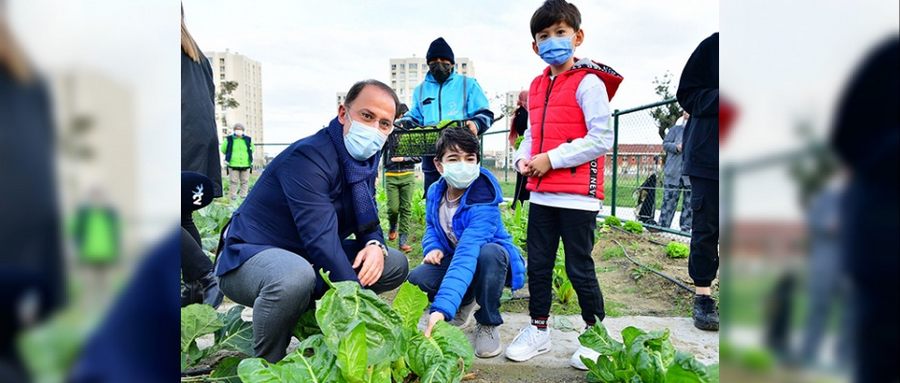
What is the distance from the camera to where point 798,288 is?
1.08 ft

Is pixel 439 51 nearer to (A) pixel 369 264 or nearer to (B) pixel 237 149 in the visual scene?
(A) pixel 369 264

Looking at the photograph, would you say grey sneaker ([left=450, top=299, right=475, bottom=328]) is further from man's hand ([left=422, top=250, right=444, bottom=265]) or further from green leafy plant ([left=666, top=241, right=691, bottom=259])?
green leafy plant ([left=666, top=241, right=691, bottom=259])

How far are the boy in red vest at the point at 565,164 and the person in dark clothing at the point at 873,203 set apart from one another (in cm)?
213

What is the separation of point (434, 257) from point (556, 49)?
3.97ft

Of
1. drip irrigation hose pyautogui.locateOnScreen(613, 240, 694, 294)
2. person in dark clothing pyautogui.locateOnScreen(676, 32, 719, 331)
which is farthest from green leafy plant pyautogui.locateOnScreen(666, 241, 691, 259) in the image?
person in dark clothing pyautogui.locateOnScreen(676, 32, 719, 331)

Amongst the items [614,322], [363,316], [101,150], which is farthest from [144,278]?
[614,322]

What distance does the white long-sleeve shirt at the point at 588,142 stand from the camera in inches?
94.7

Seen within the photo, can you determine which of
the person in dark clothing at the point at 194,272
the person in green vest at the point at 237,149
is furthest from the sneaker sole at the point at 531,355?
the person in green vest at the point at 237,149

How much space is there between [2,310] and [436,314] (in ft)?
6.36

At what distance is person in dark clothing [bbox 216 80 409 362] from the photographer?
2.02m

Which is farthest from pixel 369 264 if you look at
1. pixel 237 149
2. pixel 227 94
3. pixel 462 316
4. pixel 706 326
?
pixel 237 149

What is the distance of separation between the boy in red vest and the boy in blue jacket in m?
0.16

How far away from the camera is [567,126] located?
2.53 metres

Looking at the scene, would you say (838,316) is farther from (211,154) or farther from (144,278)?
(211,154)
